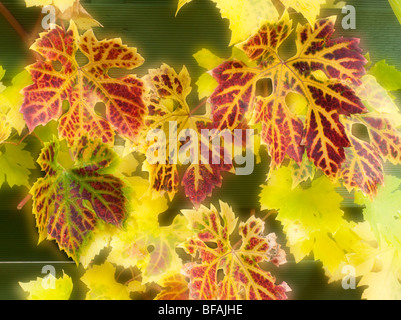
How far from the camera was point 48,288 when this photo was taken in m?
0.90

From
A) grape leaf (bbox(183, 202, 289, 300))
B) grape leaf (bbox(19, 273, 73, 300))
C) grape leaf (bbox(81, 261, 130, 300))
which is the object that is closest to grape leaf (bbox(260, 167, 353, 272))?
grape leaf (bbox(183, 202, 289, 300))

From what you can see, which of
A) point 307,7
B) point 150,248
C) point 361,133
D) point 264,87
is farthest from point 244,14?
point 150,248

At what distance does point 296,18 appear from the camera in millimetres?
816

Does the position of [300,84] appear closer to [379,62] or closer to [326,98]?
[326,98]

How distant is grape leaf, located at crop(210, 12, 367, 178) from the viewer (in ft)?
1.99

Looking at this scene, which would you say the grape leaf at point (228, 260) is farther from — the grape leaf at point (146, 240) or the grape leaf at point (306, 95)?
the grape leaf at point (306, 95)

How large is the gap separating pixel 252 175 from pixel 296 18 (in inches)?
15.3

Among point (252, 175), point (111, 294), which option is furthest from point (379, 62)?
point (111, 294)

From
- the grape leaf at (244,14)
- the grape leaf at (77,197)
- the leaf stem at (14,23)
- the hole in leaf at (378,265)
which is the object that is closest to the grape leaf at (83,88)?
the grape leaf at (77,197)

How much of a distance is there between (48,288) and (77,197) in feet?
1.14

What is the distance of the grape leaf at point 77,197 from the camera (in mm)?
691

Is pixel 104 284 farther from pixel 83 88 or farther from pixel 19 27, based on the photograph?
pixel 19 27

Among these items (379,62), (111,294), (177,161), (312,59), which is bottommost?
(111,294)

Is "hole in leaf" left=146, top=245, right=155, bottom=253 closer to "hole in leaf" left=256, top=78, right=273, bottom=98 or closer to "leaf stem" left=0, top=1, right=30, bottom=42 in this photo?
"hole in leaf" left=256, top=78, right=273, bottom=98
